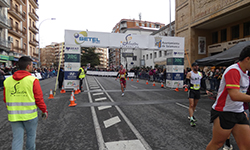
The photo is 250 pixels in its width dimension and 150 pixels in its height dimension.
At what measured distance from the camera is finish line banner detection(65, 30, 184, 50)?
12.5 m

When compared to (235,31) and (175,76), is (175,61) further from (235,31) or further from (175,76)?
(235,31)

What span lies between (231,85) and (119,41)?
12.1 meters

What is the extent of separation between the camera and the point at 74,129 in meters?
4.67

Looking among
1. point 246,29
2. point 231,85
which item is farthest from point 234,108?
point 246,29

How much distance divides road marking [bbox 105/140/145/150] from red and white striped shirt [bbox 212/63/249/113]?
1.91 meters

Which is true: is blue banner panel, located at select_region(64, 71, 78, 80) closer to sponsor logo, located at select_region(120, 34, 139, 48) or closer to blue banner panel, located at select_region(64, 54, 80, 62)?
blue banner panel, located at select_region(64, 54, 80, 62)

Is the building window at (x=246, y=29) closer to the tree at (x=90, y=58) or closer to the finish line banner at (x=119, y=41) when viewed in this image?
the finish line banner at (x=119, y=41)

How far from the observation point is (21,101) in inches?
98.5

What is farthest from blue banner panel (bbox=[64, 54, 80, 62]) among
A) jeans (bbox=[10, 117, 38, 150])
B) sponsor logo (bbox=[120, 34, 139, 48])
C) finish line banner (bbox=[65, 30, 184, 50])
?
jeans (bbox=[10, 117, 38, 150])

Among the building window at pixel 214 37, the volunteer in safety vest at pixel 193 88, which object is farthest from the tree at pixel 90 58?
the volunteer in safety vest at pixel 193 88

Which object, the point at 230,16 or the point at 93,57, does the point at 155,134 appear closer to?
the point at 230,16

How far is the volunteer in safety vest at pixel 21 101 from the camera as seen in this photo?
246 cm

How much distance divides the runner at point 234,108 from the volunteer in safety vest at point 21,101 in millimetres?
2845

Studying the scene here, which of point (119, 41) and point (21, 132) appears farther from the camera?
point (119, 41)
